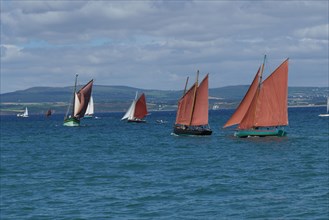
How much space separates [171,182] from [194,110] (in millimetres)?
57547

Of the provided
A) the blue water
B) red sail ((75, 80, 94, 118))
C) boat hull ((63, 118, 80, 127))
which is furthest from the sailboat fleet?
boat hull ((63, 118, 80, 127))

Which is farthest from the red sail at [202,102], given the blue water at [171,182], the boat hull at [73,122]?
the boat hull at [73,122]

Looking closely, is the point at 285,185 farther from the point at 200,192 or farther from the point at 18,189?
the point at 18,189

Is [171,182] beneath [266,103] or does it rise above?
beneath

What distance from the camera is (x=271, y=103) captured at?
9694cm

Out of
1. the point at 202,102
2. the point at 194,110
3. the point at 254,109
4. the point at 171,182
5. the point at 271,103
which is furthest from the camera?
the point at 194,110

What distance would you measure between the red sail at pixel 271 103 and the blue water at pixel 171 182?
4293 millimetres

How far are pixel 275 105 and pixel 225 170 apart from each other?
34.5 meters

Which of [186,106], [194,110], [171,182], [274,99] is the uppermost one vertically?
[274,99]

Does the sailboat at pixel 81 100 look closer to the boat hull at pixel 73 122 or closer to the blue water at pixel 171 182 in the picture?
the boat hull at pixel 73 122

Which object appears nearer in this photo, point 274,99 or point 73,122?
point 274,99

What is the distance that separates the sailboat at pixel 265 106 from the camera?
313 feet

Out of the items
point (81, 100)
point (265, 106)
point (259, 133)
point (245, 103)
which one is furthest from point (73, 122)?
point (265, 106)

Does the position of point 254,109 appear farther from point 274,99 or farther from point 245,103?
point 274,99
